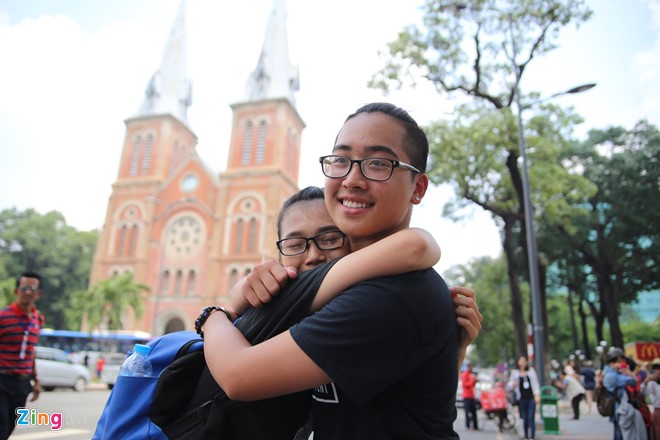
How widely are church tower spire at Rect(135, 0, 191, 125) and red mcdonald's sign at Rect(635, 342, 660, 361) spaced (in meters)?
38.3

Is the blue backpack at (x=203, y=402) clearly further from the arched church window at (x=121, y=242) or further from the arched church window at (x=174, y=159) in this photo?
the arched church window at (x=174, y=159)

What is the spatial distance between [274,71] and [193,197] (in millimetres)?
12940

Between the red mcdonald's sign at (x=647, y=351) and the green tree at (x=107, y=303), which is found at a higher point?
the green tree at (x=107, y=303)

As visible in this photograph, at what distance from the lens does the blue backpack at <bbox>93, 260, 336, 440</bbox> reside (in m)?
1.44

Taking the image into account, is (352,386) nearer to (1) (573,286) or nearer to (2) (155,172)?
(1) (573,286)

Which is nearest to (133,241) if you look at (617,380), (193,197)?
(193,197)

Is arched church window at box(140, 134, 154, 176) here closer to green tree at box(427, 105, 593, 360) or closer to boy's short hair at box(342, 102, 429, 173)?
green tree at box(427, 105, 593, 360)

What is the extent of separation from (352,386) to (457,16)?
14.9 m

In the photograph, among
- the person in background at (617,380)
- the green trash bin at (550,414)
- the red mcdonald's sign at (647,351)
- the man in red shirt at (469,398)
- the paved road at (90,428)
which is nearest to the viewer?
the paved road at (90,428)

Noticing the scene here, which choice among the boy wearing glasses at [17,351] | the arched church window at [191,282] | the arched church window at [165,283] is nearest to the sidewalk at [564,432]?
the boy wearing glasses at [17,351]

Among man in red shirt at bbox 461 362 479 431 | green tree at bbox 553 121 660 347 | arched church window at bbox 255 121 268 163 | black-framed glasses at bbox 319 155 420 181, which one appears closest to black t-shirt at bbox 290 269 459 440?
black-framed glasses at bbox 319 155 420 181

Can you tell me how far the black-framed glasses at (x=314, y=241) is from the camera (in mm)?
1931

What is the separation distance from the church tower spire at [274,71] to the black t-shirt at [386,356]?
134 ft

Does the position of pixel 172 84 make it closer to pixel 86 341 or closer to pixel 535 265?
pixel 86 341
